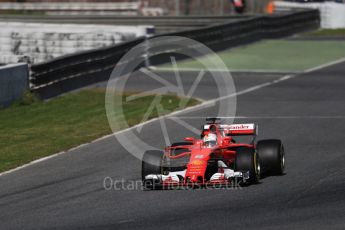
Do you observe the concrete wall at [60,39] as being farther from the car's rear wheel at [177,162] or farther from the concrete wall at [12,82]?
the car's rear wheel at [177,162]

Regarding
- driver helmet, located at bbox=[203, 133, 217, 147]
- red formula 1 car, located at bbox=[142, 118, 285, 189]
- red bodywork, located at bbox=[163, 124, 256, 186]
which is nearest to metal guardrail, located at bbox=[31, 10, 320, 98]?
red bodywork, located at bbox=[163, 124, 256, 186]

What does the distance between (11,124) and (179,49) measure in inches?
482

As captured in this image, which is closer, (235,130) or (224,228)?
(224,228)

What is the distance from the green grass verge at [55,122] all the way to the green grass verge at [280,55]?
23.2 ft

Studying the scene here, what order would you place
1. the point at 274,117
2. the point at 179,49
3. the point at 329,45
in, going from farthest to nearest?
the point at 329,45 < the point at 179,49 < the point at 274,117

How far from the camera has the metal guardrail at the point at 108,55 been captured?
79.1 feet

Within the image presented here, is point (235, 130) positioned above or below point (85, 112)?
above

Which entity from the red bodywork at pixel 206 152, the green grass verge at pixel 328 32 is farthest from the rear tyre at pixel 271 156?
the green grass verge at pixel 328 32

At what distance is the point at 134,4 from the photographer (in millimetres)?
56500

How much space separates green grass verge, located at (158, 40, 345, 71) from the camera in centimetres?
3047

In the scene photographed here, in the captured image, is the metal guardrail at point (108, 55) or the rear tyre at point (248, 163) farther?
the metal guardrail at point (108, 55)

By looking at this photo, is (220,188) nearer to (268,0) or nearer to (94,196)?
(94,196)

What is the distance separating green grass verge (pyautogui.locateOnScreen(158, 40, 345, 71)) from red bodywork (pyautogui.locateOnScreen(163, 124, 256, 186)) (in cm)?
1625

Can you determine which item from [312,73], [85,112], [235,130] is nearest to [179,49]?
[312,73]
